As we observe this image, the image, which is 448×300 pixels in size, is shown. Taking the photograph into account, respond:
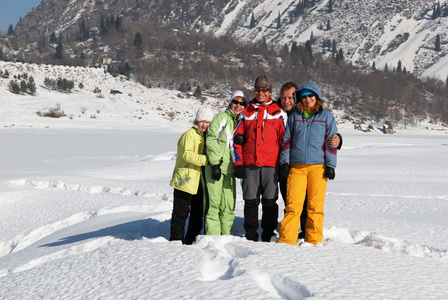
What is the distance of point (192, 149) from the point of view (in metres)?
3.44

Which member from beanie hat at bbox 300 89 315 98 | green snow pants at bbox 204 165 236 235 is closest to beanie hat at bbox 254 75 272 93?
beanie hat at bbox 300 89 315 98

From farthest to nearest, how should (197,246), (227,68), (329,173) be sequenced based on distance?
1. (227,68)
2. (329,173)
3. (197,246)

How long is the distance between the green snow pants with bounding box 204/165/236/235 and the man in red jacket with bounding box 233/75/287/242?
0.18m

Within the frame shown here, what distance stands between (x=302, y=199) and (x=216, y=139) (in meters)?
0.93

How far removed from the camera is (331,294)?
190 cm

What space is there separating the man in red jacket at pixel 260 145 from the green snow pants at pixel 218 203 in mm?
183

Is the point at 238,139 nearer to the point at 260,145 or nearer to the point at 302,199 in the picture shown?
the point at 260,145

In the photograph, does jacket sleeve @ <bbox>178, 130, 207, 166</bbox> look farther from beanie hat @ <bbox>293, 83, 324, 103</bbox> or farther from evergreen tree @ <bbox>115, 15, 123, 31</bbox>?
evergreen tree @ <bbox>115, 15, 123, 31</bbox>

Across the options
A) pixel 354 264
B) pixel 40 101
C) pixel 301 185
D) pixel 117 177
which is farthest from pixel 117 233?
pixel 40 101

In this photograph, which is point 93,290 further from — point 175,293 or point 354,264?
point 354,264

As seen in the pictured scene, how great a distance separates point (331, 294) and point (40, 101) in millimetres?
38495

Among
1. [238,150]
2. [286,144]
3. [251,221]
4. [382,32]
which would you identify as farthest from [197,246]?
[382,32]

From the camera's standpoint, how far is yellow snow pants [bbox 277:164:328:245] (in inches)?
128

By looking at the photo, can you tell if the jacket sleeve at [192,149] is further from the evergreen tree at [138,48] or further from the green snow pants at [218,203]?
the evergreen tree at [138,48]
